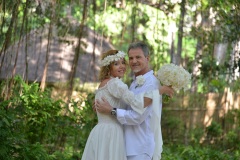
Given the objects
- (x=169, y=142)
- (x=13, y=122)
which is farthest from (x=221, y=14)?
(x=13, y=122)

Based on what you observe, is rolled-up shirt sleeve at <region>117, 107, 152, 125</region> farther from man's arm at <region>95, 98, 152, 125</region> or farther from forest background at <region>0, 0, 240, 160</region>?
forest background at <region>0, 0, 240, 160</region>

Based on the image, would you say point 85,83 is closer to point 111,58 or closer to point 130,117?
point 111,58

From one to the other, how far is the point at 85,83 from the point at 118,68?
10.2 metres

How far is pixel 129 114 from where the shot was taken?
560cm

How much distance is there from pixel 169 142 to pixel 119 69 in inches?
366

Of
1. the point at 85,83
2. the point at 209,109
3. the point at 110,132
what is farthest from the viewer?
the point at 209,109

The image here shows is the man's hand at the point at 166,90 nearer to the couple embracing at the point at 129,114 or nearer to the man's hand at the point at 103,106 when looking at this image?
the couple embracing at the point at 129,114

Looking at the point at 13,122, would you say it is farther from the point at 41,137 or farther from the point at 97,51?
the point at 97,51

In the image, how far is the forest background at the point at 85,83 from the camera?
920cm

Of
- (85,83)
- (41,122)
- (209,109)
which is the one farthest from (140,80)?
(209,109)

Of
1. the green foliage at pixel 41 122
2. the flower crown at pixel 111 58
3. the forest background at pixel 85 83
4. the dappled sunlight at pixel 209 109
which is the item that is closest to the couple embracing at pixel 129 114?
the flower crown at pixel 111 58

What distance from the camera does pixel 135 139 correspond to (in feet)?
18.7

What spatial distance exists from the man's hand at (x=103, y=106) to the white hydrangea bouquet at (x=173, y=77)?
49 centimetres

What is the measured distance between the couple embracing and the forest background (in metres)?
1.87
